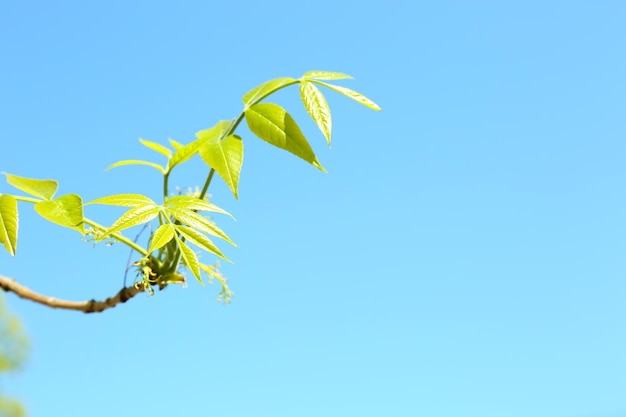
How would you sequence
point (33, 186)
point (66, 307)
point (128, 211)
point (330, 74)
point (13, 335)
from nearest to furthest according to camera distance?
point (128, 211) < point (33, 186) < point (330, 74) < point (66, 307) < point (13, 335)

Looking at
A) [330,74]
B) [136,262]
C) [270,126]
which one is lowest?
[136,262]

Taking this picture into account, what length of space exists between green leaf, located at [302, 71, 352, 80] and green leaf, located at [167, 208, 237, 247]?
0.43 meters

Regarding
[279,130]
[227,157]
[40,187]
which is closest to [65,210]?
[40,187]

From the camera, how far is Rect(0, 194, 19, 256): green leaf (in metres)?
1.24

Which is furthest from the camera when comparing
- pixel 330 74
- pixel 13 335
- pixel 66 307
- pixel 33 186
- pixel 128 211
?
pixel 13 335

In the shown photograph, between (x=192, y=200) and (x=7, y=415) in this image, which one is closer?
(x=192, y=200)

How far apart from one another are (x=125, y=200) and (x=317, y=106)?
0.44m

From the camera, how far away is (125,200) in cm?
126

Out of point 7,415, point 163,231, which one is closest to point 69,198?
point 163,231

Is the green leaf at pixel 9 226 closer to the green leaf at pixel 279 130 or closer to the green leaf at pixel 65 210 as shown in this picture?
the green leaf at pixel 65 210

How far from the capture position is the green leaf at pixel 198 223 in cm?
123

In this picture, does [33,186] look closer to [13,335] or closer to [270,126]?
[270,126]

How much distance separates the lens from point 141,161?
5.73 ft

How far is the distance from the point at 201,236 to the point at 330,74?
0.52 m
